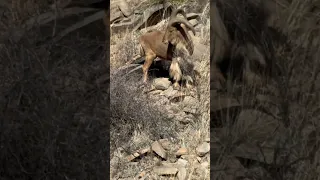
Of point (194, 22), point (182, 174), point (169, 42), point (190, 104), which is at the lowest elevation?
point (182, 174)

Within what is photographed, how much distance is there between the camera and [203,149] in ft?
11.9

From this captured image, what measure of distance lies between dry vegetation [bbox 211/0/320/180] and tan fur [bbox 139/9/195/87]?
123 inches

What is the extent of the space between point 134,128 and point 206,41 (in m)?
A: 0.87

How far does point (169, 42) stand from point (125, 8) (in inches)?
28.0

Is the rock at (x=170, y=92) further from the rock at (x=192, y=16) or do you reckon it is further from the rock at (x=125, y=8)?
the rock at (x=125, y=8)

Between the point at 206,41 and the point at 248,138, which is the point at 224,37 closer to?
the point at 248,138

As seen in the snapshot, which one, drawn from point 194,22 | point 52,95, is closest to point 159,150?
point 194,22

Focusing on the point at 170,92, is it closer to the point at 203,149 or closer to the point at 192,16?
the point at 203,149

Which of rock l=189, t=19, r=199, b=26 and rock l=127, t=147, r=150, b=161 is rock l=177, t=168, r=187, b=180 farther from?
rock l=189, t=19, r=199, b=26

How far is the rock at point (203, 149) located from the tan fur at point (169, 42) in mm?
635

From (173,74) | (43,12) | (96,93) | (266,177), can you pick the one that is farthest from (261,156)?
(173,74)

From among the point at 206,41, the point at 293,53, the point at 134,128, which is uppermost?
the point at 206,41

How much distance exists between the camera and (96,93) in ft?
3.34

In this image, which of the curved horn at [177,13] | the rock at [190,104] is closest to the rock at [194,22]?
the curved horn at [177,13]
